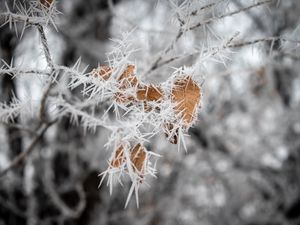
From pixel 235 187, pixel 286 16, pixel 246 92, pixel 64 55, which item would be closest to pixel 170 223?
pixel 235 187

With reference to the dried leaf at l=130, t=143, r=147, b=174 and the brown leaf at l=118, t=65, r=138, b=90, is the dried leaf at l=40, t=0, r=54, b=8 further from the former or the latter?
the dried leaf at l=130, t=143, r=147, b=174

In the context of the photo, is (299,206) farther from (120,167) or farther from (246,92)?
(120,167)

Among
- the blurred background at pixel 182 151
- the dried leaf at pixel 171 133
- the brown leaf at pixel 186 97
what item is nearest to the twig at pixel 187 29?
the brown leaf at pixel 186 97

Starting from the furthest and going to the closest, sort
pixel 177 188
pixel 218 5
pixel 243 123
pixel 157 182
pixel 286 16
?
pixel 243 123 → pixel 157 182 → pixel 177 188 → pixel 286 16 → pixel 218 5

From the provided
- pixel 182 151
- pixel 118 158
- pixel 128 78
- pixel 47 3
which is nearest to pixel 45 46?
pixel 47 3

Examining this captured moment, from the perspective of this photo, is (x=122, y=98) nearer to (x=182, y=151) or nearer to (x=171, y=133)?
Answer: (x=171, y=133)

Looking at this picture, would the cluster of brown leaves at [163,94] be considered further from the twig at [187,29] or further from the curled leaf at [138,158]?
the twig at [187,29]
